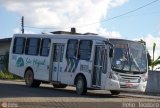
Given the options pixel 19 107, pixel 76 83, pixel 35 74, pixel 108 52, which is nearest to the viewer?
pixel 19 107

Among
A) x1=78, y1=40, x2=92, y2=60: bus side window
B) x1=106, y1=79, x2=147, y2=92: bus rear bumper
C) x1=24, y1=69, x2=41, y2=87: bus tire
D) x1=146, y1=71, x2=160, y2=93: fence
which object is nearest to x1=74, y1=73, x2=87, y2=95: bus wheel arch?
x1=78, y1=40, x2=92, y2=60: bus side window

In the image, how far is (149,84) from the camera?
1379 inches

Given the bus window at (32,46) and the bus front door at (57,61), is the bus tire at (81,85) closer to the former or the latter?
the bus front door at (57,61)

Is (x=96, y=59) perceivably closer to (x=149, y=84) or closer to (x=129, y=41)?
(x=129, y=41)

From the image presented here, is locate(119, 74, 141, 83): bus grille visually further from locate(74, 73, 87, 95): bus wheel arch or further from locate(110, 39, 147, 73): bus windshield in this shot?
locate(74, 73, 87, 95): bus wheel arch

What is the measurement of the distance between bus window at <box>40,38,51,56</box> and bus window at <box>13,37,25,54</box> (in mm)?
2049

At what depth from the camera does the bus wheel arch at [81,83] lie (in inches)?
913

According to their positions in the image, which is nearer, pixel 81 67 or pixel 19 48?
pixel 81 67

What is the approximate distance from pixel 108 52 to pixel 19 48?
26.3 feet

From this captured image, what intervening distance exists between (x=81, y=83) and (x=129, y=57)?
253 centimetres

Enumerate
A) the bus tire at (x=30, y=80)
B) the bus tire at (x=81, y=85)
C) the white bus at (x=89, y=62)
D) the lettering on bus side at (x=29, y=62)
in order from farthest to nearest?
the bus tire at (x=30, y=80) < the lettering on bus side at (x=29, y=62) < the bus tire at (x=81, y=85) < the white bus at (x=89, y=62)

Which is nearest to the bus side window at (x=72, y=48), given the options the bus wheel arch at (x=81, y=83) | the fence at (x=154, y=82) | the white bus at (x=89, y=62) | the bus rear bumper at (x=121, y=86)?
the white bus at (x=89, y=62)

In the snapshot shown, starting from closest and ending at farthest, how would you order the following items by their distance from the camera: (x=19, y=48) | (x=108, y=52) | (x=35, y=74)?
(x=108, y=52) → (x=35, y=74) → (x=19, y=48)

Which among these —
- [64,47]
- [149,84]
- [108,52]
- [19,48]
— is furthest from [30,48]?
[149,84]
